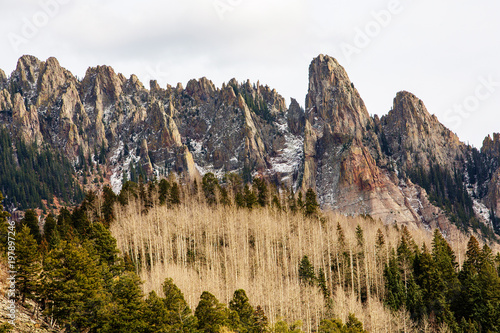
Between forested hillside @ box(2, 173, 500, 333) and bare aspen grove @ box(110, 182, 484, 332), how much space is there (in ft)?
0.82

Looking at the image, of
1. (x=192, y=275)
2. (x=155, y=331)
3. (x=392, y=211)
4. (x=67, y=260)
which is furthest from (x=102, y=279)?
(x=392, y=211)

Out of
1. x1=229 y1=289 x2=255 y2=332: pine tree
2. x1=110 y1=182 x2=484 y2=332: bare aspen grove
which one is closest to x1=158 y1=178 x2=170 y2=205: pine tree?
x1=110 y1=182 x2=484 y2=332: bare aspen grove

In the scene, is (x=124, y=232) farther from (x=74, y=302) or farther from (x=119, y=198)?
(x=74, y=302)

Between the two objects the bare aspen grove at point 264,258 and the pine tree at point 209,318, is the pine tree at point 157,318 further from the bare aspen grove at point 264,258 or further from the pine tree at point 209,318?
the bare aspen grove at point 264,258

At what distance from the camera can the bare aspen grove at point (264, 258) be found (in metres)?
70.2

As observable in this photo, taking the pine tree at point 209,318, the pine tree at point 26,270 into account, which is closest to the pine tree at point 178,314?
the pine tree at point 209,318

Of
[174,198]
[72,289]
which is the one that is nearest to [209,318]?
[72,289]

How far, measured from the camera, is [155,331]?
40.3m

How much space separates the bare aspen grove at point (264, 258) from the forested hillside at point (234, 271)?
25 centimetres

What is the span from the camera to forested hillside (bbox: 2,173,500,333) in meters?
43.6

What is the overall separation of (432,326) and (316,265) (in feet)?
70.1

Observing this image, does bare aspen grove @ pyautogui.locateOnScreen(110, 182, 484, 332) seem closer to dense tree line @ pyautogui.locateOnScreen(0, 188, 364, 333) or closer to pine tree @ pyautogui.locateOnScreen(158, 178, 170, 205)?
pine tree @ pyautogui.locateOnScreen(158, 178, 170, 205)

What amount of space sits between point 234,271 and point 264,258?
8.18 m

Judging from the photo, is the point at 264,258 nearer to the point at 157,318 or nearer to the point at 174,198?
the point at 174,198
